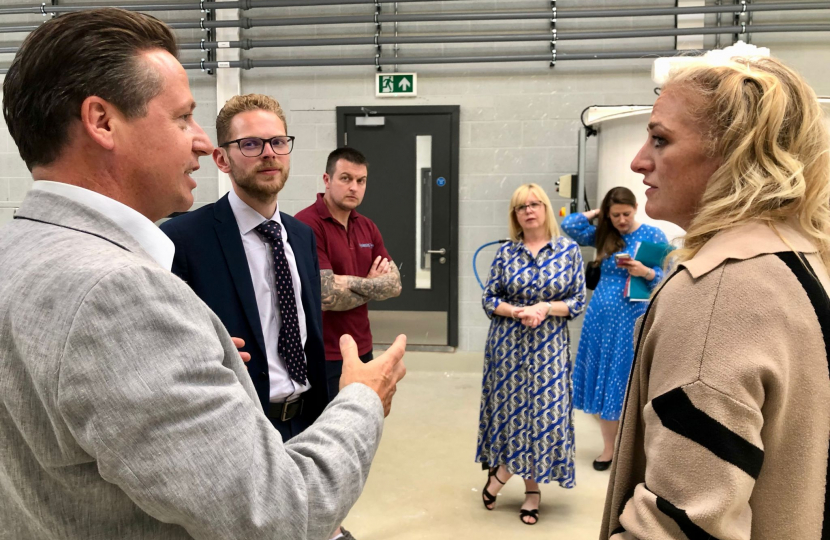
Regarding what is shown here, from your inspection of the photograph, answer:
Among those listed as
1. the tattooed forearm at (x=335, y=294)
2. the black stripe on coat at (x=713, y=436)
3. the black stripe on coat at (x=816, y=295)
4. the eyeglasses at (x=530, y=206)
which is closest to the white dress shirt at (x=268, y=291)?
the tattooed forearm at (x=335, y=294)

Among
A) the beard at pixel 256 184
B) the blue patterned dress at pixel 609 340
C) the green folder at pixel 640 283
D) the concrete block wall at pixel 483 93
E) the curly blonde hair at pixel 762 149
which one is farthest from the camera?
the concrete block wall at pixel 483 93

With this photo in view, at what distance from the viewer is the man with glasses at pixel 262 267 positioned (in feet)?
5.50

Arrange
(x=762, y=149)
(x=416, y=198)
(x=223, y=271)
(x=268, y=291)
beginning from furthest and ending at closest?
(x=416, y=198)
(x=268, y=291)
(x=223, y=271)
(x=762, y=149)

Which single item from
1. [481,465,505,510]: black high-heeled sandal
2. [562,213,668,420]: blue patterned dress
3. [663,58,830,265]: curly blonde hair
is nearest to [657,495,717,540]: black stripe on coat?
[663,58,830,265]: curly blonde hair

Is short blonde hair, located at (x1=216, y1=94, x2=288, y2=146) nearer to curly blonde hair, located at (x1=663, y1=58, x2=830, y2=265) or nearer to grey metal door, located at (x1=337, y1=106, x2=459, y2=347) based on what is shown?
curly blonde hair, located at (x1=663, y1=58, x2=830, y2=265)

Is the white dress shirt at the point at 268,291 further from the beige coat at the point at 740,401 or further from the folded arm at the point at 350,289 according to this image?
the beige coat at the point at 740,401

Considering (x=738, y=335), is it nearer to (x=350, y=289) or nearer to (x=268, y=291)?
(x=268, y=291)

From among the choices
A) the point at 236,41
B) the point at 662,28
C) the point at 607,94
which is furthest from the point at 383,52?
the point at 662,28

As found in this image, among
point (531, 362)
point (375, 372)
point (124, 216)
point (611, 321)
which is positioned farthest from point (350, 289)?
point (124, 216)

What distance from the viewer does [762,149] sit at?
37.2 inches

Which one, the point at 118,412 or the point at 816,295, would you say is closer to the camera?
the point at 118,412

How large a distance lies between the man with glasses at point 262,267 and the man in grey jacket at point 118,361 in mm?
780

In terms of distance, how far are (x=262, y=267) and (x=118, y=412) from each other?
3.80 feet

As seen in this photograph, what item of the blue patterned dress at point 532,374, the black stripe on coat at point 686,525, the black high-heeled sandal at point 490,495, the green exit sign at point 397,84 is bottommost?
the black high-heeled sandal at point 490,495
